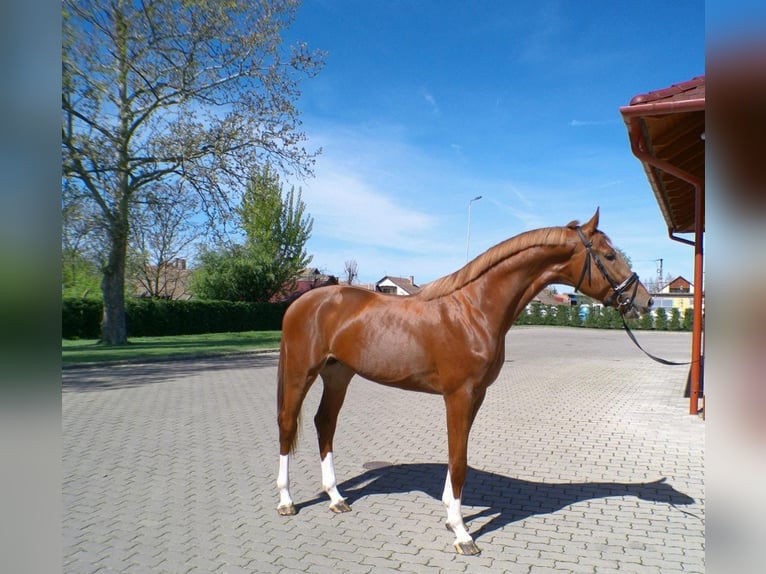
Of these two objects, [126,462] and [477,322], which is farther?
[126,462]

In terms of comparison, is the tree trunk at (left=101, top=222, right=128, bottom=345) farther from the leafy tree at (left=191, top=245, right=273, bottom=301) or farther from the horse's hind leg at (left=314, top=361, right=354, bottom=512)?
the horse's hind leg at (left=314, top=361, right=354, bottom=512)

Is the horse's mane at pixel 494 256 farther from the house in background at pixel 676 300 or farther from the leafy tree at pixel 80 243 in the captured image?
the house in background at pixel 676 300

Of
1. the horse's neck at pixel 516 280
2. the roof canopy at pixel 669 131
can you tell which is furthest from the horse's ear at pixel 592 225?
the roof canopy at pixel 669 131

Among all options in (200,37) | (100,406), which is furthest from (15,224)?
(200,37)

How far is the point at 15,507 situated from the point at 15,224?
442 mm

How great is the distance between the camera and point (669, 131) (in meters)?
5.25

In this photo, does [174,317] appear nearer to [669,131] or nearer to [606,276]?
[669,131]

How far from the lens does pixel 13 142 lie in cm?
72

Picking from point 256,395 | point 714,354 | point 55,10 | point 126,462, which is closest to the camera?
point 714,354

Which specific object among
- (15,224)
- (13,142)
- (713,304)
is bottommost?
(713,304)

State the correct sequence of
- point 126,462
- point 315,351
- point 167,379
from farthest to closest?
point 167,379, point 126,462, point 315,351

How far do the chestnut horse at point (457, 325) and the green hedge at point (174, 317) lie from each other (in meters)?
18.0

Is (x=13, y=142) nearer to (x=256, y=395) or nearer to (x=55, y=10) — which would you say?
(x=55, y=10)

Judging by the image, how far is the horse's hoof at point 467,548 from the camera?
3213mm
